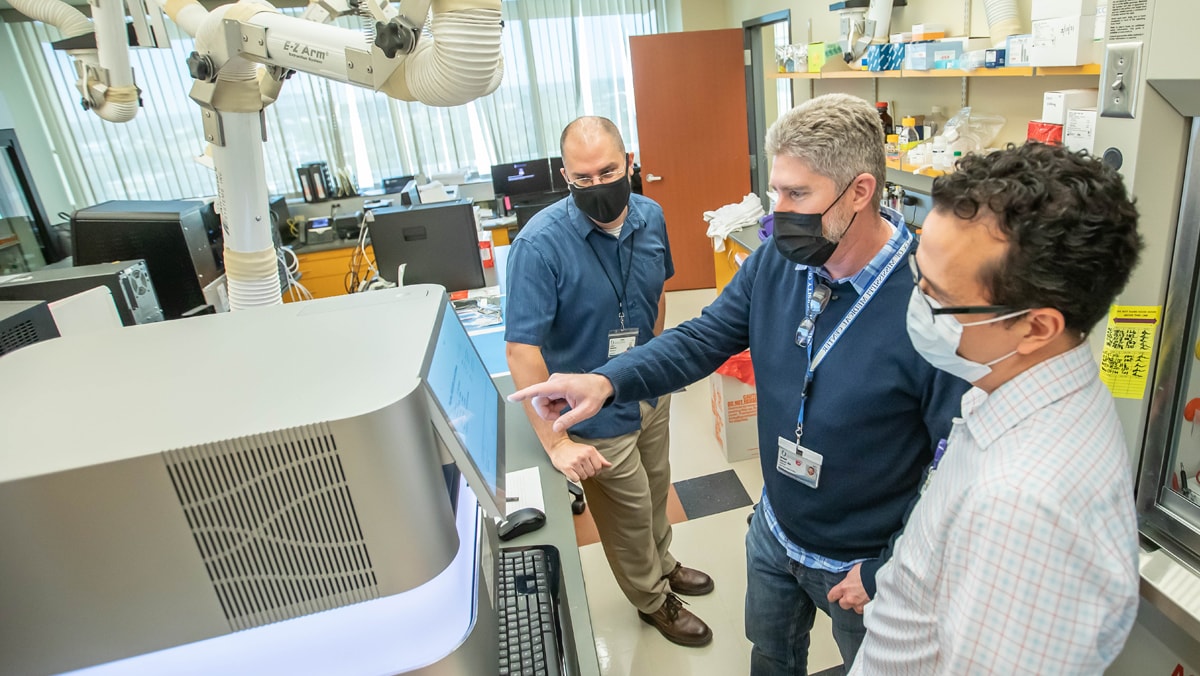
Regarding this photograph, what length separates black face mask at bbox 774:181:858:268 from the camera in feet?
3.79

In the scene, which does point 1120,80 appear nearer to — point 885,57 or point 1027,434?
point 1027,434

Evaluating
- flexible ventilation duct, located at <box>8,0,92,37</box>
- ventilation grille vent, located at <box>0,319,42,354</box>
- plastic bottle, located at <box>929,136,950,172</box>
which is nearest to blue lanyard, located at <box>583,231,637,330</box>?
ventilation grille vent, located at <box>0,319,42,354</box>

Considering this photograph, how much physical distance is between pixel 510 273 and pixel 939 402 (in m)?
1.10

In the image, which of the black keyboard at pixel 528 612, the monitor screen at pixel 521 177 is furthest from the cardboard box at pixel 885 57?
the monitor screen at pixel 521 177

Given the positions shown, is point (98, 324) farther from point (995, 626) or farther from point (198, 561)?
point (995, 626)

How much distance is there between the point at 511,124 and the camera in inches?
229

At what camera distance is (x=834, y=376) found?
1137 mm

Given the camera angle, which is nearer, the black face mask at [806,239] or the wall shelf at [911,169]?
the black face mask at [806,239]

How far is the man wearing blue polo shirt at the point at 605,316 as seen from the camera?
66.8 inches

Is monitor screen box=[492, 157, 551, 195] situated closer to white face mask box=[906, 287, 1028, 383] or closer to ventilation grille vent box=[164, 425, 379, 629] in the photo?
white face mask box=[906, 287, 1028, 383]

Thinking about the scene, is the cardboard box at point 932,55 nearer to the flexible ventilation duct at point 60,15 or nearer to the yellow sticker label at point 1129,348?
the yellow sticker label at point 1129,348

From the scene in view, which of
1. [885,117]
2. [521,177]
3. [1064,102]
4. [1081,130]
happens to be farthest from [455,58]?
[521,177]

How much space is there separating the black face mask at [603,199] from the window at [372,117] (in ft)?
13.5

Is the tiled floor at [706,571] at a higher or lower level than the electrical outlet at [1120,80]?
lower
